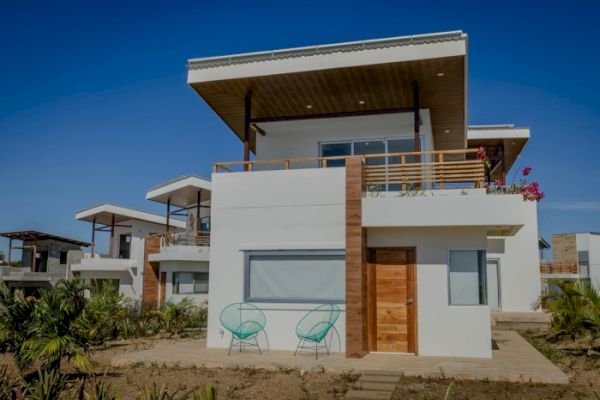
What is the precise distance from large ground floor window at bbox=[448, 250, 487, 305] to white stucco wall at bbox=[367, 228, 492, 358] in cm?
10

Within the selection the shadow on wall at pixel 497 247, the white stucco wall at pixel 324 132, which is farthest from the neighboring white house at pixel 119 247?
the shadow on wall at pixel 497 247

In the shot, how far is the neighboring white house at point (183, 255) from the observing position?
76.9 ft

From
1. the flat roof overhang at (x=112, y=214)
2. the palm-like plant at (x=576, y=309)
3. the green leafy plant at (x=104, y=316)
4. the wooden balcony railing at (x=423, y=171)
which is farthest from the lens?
the flat roof overhang at (x=112, y=214)

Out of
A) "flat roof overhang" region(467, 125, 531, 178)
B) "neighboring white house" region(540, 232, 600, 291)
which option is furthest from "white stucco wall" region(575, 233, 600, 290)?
"flat roof overhang" region(467, 125, 531, 178)

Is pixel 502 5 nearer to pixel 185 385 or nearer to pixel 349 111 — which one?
pixel 349 111

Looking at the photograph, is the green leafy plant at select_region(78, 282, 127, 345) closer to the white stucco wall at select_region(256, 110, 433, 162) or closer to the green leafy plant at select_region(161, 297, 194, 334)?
the green leafy plant at select_region(161, 297, 194, 334)

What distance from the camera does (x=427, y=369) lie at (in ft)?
31.5

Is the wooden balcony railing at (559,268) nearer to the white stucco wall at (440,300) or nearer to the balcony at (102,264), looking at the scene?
the balcony at (102,264)

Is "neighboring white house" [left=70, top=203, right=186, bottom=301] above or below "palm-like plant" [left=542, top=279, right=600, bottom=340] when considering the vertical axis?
above

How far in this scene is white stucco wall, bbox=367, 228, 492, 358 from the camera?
36.0 ft

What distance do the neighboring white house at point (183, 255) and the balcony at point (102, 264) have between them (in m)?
4.30

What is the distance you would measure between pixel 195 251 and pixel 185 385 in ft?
48.3

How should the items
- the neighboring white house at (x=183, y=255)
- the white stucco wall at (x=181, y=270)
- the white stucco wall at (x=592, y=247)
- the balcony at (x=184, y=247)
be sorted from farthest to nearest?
the white stucco wall at (x=592, y=247)
the white stucco wall at (x=181, y=270)
the neighboring white house at (x=183, y=255)
the balcony at (x=184, y=247)

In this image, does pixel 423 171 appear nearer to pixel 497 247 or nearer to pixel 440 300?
pixel 440 300
